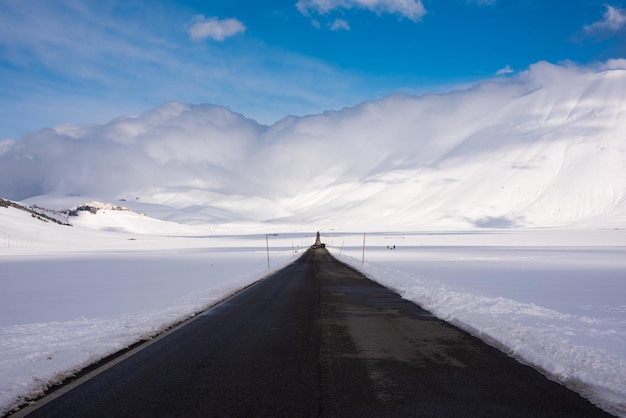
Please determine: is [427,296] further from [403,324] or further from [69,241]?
[69,241]

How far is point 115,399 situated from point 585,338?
8.90 metres

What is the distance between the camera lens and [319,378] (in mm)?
7133

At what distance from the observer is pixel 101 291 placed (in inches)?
864

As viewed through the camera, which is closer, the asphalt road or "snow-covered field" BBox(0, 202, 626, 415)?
the asphalt road

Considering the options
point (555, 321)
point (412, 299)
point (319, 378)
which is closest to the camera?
point (319, 378)

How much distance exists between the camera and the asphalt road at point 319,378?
5941 mm

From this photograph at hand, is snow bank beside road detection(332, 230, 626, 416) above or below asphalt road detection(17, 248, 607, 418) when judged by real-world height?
above

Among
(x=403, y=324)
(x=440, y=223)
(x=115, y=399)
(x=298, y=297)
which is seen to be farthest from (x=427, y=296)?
→ (x=440, y=223)

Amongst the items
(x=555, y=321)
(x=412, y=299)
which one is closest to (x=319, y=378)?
(x=555, y=321)

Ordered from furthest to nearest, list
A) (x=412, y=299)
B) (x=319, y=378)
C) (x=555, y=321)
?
(x=412, y=299) < (x=555, y=321) < (x=319, y=378)

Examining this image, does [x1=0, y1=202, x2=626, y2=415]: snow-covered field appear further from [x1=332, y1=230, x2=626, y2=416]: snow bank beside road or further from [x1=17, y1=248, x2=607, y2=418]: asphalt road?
[x1=17, y1=248, x2=607, y2=418]: asphalt road

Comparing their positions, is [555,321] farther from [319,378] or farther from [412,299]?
[319,378]

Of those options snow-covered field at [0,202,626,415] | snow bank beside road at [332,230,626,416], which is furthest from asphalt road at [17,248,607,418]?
snow-covered field at [0,202,626,415]

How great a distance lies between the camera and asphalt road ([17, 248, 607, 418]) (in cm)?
594
